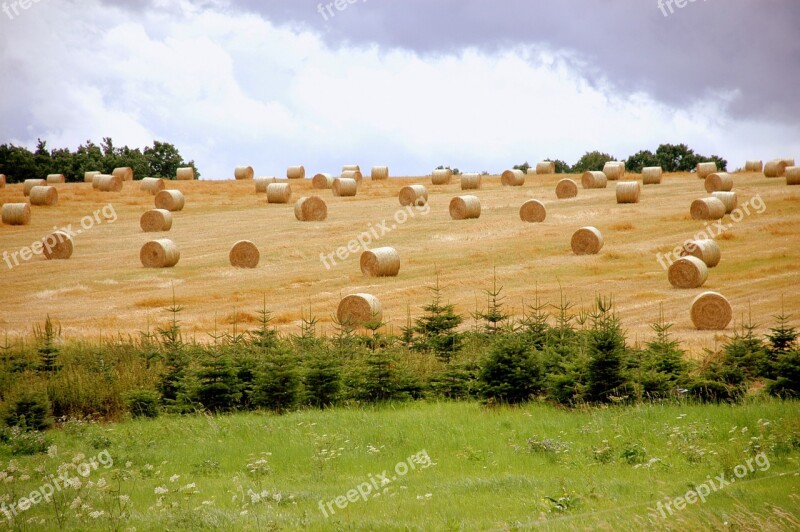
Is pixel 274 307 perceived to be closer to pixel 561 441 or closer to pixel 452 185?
pixel 561 441

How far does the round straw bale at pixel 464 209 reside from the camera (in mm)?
55938

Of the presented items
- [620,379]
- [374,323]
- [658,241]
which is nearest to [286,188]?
[658,241]

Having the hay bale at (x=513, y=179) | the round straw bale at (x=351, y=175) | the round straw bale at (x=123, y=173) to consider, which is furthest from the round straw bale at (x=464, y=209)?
the round straw bale at (x=123, y=173)

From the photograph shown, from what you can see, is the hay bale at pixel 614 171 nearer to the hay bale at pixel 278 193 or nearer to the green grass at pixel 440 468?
the hay bale at pixel 278 193

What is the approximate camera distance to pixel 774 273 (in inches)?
1542

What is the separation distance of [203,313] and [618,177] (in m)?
45.1

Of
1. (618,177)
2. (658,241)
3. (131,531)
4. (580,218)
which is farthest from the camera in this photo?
(618,177)

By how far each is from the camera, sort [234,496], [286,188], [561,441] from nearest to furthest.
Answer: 1. [234,496]
2. [561,441]
3. [286,188]

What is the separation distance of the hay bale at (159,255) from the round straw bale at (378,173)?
36.3 m

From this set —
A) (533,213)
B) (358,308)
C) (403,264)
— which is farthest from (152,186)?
(358,308)

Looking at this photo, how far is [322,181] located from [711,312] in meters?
47.4

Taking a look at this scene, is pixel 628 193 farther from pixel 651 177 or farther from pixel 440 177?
pixel 440 177

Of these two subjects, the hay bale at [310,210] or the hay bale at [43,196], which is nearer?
the hay bale at [310,210]

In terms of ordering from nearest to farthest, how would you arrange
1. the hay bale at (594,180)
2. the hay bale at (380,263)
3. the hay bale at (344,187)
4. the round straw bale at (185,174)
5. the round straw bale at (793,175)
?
1. the hay bale at (380,263)
2. the round straw bale at (793,175)
3. the hay bale at (594,180)
4. the hay bale at (344,187)
5. the round straw bale at (185,174)
